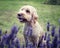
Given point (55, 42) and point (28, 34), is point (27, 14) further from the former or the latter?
point (55, 42)

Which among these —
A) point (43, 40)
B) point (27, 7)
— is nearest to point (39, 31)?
point (43, 40)

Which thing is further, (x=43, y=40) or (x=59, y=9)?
(x=59, y=9)

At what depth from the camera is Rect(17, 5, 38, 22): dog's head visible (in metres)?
2.31

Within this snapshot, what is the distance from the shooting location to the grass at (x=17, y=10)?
242cm

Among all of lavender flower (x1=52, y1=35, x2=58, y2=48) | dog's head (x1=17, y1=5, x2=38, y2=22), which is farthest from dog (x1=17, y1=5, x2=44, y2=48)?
lavender flower (x1=52, y1=35, x2=58, y2=48)

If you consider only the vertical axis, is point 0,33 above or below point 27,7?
below

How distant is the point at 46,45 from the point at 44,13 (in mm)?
354

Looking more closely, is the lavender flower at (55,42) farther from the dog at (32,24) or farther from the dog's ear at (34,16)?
the dog's ear at (34,16)

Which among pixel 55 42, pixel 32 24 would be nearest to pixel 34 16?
pixel 32 24

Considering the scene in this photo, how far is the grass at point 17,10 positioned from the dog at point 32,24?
5 centimetres

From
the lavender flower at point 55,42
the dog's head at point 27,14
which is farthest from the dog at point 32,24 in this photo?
the lavender flower at point 55,42

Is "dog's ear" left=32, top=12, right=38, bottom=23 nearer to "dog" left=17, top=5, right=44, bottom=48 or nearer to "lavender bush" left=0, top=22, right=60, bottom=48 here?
"dog" left=17, top=5, right=44, bottom=48

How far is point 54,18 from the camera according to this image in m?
2.51

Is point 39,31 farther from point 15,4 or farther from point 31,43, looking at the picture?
point 15,4
